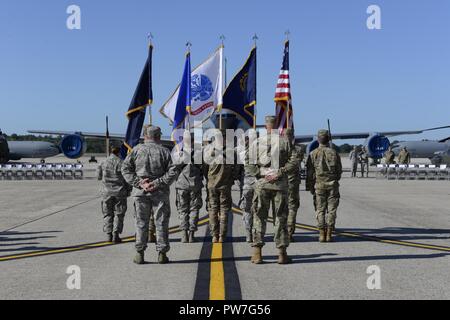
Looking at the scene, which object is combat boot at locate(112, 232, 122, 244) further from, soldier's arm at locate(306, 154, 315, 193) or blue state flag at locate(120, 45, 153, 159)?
soldier's arm at locate(306, 154, 315, 193)

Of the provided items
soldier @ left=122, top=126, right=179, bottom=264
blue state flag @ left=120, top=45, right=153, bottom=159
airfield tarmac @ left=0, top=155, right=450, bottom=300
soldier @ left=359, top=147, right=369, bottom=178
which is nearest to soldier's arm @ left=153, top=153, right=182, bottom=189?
soldier @ left=122, top=126, right=179, bottom=264

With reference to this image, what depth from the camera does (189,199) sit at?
9.20 metres

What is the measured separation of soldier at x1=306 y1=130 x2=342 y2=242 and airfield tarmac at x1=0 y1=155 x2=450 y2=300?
0.36 metres

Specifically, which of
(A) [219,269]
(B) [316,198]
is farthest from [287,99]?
(A) [219,269]

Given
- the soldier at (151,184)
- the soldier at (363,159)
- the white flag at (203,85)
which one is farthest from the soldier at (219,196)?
the soldier at (363,159)

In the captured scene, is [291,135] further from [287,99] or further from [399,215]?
[399,215]

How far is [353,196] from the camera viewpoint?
1816 cm

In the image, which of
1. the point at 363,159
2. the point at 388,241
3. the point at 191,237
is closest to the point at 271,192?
the point at 191,237

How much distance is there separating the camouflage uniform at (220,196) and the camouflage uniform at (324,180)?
149 centimetres

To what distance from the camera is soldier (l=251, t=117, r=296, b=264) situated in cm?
703

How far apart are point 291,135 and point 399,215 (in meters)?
5.26

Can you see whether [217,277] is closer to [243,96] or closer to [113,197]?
[113,197]

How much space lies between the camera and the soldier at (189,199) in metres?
8.97

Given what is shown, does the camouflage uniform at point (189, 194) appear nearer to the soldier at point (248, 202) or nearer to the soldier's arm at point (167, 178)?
the soldier at point (248, 202)
